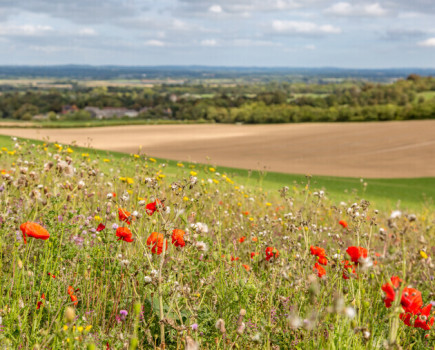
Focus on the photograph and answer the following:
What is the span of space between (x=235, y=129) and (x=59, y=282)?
5208cm

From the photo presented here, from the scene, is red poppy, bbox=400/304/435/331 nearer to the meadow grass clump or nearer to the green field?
the meadow grass clump

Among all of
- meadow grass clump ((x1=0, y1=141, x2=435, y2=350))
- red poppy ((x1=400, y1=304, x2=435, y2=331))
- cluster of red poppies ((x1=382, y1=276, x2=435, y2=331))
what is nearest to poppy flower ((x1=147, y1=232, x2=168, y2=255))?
meadow grass clump ((x1=0, y1=141, x2=435, y2=350))

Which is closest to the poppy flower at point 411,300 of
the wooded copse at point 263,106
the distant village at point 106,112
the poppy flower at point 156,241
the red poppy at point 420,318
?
the red poppy at point 420,318

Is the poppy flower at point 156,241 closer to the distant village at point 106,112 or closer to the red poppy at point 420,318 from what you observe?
the red poppy at point 420,318

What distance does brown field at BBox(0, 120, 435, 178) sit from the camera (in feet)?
96.0

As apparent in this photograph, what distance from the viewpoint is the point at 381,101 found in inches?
2805

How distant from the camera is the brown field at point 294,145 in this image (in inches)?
1152

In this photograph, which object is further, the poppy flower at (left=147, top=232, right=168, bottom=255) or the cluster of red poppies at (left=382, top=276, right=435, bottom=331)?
the poppy flower at (left=147, top=232, right=168, bottom=255)

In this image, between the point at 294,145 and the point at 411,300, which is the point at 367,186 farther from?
the point at 294,145

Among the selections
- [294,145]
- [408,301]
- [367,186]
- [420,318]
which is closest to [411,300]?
[408,301]

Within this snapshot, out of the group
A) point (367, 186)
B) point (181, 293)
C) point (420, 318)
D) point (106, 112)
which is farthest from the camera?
point (106, 112)

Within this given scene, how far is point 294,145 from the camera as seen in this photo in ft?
133

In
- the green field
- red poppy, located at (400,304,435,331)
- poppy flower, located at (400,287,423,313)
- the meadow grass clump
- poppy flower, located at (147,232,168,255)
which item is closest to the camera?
poppy flower, located at (400,287,423,313)

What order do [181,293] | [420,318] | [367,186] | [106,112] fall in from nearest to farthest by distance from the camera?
[420,318] → [181,293] → [367,186] → [106,112]
